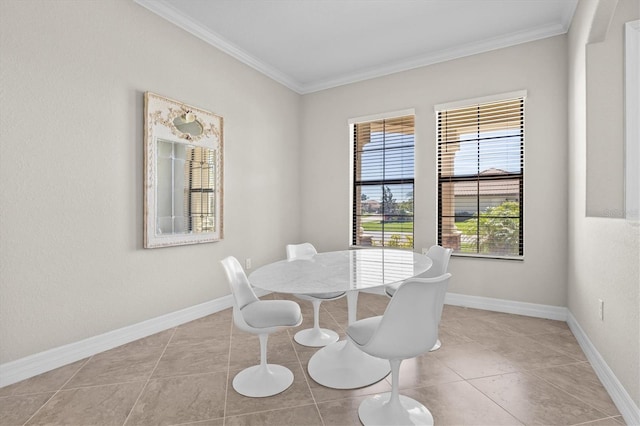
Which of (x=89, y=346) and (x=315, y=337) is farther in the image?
(x=315, y=337)

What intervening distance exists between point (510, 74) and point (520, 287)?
89.0 inches

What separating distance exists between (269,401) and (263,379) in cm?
18

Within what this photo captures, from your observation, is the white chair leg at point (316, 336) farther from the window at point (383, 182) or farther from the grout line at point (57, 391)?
the window at point (383, 182)

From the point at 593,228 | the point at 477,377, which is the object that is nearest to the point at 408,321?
the point at 477,377

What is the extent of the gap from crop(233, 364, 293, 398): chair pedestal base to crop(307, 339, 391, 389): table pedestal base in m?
0.19

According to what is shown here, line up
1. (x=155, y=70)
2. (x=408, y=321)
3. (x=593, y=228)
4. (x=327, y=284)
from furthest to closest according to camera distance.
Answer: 1. (x=155, y=70)
2. (x=593, y=228)
3. (x=327, y=284)
4. (x=408, y=321)

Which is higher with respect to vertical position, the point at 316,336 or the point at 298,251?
the point at 298,251

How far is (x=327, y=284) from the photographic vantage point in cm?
169

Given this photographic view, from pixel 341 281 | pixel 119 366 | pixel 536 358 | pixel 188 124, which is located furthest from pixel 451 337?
pixel 188 124

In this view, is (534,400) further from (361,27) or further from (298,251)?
(361,27)

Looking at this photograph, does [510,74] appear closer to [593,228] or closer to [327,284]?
[593,228]

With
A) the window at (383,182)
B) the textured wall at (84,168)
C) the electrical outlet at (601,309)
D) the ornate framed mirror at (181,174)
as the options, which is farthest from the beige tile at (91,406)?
the window at (383,182)

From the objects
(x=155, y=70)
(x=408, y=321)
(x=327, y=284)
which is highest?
(x=155, y=70)

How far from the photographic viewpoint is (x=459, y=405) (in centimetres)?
Answer: 185
